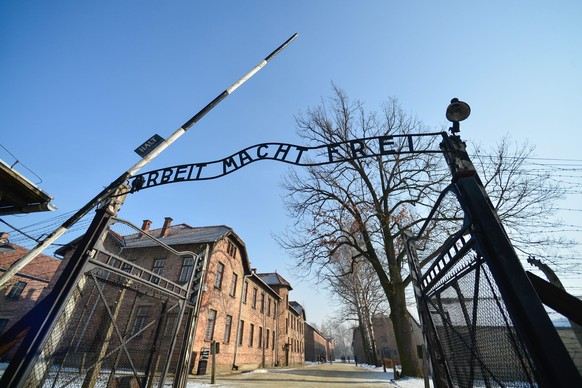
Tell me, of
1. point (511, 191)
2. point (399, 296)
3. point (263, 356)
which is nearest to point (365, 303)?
point (263, 356)

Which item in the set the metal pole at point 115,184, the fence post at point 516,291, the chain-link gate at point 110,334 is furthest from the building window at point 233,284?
the fence post at point 516,291

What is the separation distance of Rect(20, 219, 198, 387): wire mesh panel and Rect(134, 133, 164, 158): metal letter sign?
181 centimetres

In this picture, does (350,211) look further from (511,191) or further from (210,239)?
(210,239)

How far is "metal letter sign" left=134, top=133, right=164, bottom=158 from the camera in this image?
557 centimetres

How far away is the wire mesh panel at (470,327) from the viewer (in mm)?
2102

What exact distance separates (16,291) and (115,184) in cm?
→ 3011

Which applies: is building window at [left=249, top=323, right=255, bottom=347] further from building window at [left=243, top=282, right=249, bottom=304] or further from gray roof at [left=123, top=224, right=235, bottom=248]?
gray roof at [left=123, top=224, right=235, bottom=248]

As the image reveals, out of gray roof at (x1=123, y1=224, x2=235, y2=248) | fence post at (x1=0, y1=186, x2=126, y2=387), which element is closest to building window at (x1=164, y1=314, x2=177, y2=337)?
gray roof at (x1=123, y1=224, x2=235, y2=248)

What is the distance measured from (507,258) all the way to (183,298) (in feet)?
18.5

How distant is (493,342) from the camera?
7.61ft

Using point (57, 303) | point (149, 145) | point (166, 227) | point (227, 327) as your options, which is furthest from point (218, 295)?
point (57, 303)

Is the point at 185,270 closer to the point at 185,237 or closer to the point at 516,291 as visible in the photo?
the point at 185,237

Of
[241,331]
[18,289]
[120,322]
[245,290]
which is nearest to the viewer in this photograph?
[120,322]

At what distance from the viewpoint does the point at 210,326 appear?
50.4ft
